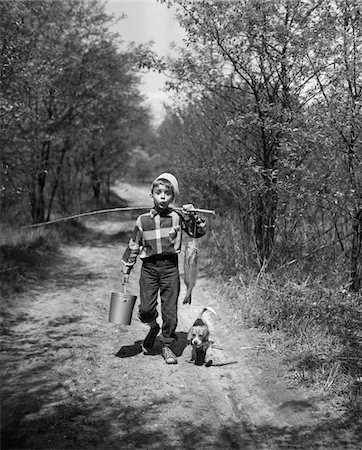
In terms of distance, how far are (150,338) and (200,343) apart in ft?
2.40

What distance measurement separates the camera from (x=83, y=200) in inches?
846

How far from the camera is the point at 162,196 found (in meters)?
4.72

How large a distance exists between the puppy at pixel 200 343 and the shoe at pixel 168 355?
206 millimetres

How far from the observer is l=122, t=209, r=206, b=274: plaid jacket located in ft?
15.3

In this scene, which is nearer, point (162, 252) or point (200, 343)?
point (200, 343)

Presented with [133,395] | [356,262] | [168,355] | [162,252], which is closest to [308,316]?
[356,262]

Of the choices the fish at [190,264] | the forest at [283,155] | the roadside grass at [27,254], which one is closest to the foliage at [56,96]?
the forest at [283,155]

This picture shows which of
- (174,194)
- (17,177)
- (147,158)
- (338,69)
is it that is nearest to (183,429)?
(174,194)

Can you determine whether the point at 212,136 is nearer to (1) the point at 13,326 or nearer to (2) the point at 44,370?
(1) the point at 13,326

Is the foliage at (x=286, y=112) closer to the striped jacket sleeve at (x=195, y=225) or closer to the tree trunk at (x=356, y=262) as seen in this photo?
the tree trunk at (x=356, y=262)

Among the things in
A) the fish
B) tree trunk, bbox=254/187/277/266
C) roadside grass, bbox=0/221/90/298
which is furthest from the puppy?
roadside grass, bbox=0/221/90/298

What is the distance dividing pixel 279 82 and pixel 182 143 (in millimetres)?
5590

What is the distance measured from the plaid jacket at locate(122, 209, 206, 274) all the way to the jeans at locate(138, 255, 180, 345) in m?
0.12

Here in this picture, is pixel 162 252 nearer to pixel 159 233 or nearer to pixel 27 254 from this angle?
pixel 159 233
